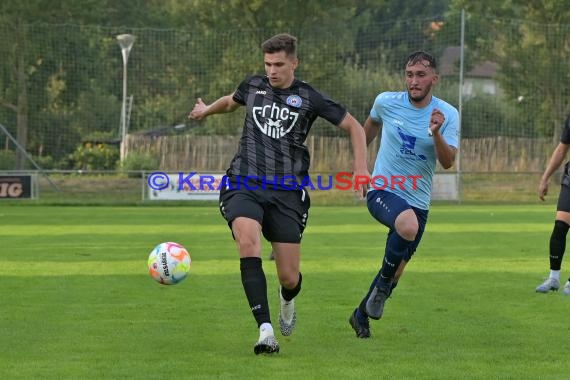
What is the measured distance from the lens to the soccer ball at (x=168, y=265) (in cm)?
910

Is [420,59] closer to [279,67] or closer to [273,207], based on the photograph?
[279,67]

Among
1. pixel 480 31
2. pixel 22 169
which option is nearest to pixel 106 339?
pixel 22 169

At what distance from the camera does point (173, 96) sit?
39.9 metres

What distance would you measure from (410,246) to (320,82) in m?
30.4

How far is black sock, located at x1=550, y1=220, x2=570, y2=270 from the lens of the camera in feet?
37.7

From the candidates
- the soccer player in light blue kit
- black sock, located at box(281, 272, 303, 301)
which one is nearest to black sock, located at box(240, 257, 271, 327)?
black sock, located at box(281, 272, 303, 301)

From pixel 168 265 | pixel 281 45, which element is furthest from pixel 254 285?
pixel 168 265

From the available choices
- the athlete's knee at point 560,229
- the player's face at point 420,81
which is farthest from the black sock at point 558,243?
the player's face at point 420,81

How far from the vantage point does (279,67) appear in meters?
7.83

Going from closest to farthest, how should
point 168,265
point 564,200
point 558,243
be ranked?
point 168,265
point 564,200
point 558,243

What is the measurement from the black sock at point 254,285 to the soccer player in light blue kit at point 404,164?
3.54ft

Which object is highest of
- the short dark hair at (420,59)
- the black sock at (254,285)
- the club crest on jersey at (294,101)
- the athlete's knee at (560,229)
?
the short dark hair at (420,59)

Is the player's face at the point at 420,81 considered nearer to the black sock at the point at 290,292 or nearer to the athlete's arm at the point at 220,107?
the athlete's arm at the point at 220,107

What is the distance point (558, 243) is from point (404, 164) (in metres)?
3.48
